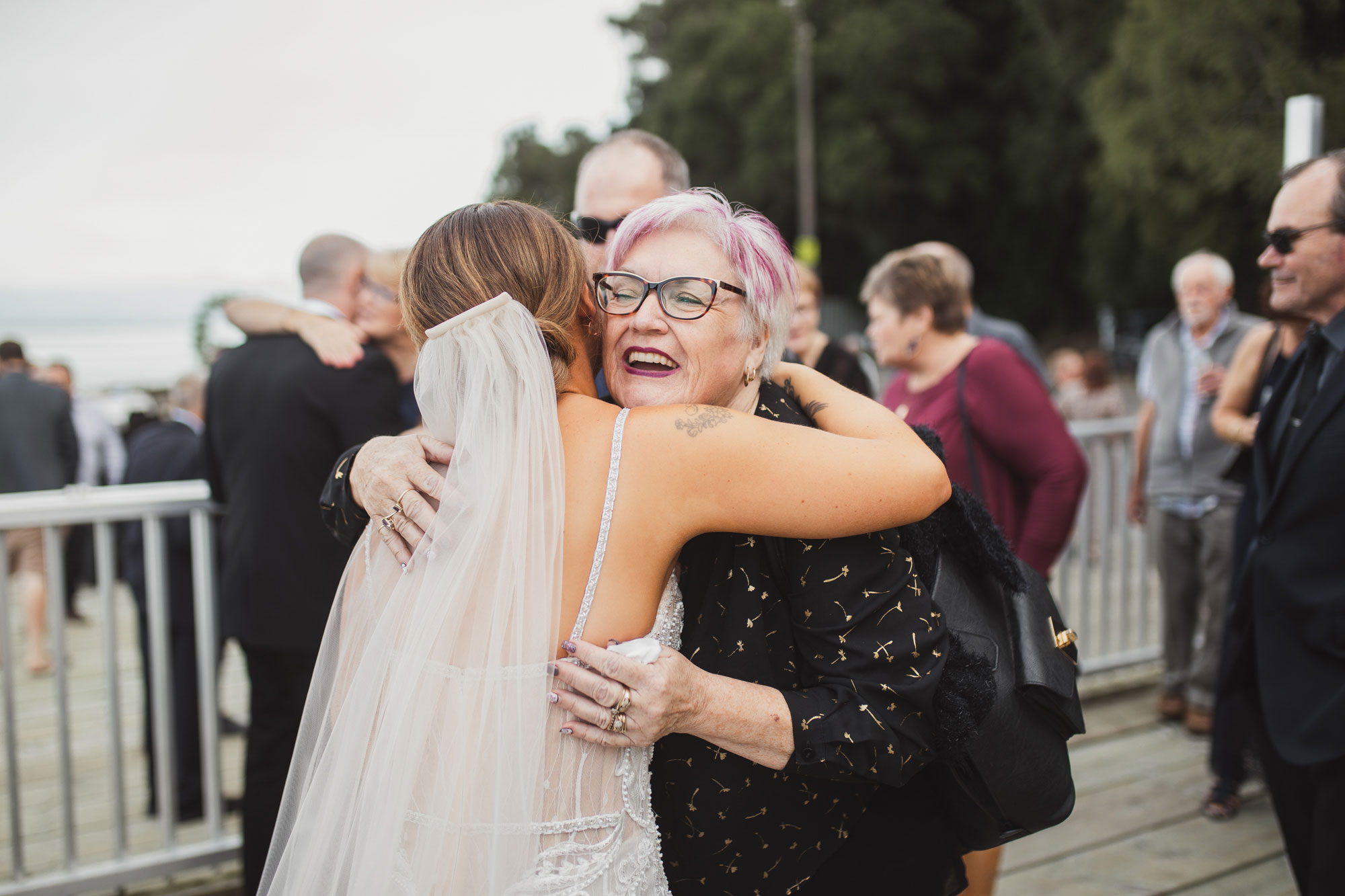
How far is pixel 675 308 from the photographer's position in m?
1.51

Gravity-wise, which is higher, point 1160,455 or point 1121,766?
point 1160,455

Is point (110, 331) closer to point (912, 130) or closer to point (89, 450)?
point (89, 450)

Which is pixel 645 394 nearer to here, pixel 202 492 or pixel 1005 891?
pixel 202 492

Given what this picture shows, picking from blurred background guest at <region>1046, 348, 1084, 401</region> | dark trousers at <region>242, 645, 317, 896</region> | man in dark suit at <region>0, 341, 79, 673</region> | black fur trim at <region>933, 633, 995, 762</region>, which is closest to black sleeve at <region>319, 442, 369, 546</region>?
black fur trim at <region>933, 633, 995, 762</region>

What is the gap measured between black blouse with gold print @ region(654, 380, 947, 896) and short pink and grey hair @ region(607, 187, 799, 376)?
0.58ft

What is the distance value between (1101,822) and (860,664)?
294 centimetres

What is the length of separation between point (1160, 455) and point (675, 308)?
4273 millimetres

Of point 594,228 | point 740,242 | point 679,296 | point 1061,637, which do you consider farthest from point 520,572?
point 594,228

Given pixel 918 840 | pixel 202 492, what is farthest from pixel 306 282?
pixel 918 840

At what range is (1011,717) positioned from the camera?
5.24 feet

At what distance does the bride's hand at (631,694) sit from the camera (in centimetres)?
135

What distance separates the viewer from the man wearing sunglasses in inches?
106

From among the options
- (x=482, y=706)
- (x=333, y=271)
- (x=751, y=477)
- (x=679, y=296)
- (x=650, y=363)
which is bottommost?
(x=482, y=706)

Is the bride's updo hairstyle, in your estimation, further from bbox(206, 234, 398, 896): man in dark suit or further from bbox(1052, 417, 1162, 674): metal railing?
bbox(1052, 417, 1162, 674): metal railing
